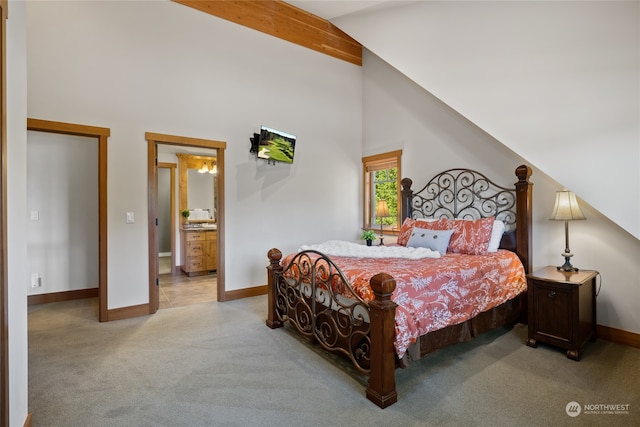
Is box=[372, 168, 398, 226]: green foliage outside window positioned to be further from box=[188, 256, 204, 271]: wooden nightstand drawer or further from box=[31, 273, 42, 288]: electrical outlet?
box=[31, 273, 42, 288]: electrical outlet

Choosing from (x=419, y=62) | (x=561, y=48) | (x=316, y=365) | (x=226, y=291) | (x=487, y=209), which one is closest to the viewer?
(x=316, y=365)

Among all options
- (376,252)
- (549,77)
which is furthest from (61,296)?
(549,77)

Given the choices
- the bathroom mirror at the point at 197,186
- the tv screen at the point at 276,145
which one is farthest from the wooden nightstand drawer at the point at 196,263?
the tv screen at the point at 276,145

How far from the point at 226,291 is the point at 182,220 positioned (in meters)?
2.68

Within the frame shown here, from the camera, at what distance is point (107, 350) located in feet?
9.15

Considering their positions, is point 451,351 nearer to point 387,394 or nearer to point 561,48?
point 387,394

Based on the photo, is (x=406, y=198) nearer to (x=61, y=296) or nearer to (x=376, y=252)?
(x=376, y=252)

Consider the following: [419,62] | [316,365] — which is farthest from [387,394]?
[419,62]

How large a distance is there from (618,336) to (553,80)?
2.43 meters

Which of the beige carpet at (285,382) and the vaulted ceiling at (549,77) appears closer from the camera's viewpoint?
the beige carpet at (285,382)

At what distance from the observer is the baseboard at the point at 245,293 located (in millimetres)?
4359

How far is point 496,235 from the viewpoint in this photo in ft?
11.4

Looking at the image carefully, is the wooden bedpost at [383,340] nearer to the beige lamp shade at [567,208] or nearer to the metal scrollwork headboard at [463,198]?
the beige lamp shade at [567,208]

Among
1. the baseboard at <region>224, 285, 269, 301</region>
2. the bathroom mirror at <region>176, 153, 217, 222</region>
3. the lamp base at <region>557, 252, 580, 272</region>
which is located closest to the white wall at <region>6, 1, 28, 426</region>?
the baseboard at <region>224, 285, 269, 301</region>
